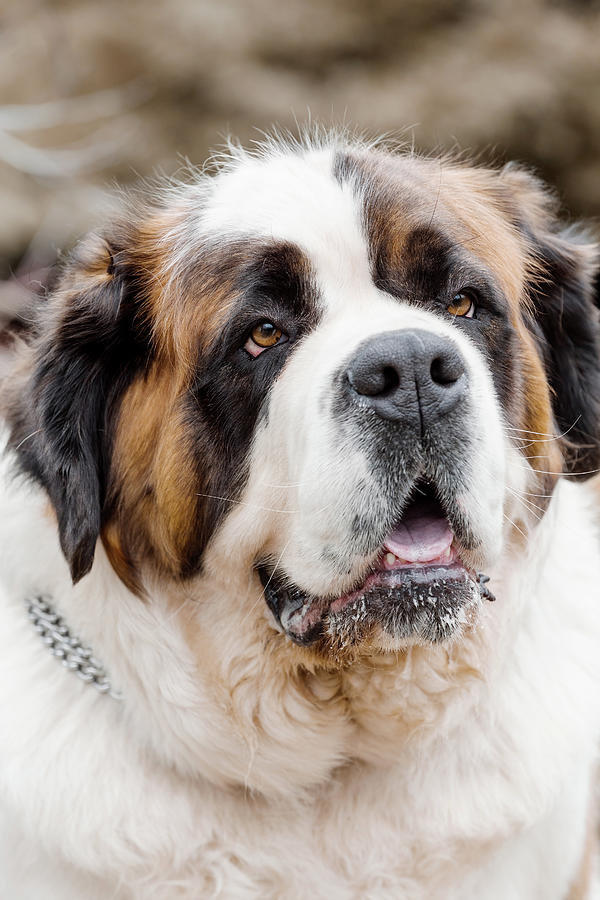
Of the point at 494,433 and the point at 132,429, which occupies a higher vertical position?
the point at 494,433

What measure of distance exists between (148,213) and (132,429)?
0.58 metres

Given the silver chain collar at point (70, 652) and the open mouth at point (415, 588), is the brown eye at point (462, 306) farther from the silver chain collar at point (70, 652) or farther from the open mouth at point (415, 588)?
the silver chain collar at point (70, 652)

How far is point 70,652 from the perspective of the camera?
233 cm

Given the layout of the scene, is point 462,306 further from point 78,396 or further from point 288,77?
point 288,77

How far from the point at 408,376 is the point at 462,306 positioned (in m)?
0.41

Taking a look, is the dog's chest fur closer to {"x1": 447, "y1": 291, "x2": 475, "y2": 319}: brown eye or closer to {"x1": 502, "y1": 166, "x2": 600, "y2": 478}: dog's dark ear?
{"x1": 502, "y1": 166, "x2": 600, "y2": 478}: dog's dark ear

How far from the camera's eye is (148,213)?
2.53 meters

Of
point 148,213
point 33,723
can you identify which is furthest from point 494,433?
point 33,723

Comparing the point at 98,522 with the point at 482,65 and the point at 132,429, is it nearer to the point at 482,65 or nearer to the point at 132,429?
the point at 132,429

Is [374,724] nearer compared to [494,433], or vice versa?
[494,433]

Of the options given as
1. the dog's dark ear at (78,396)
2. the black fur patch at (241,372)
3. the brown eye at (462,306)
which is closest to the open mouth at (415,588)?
the black fur patch at (241,372)

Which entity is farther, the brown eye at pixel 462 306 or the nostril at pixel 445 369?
the brown eye at pixel 462 306

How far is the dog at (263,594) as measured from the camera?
2.13 meters

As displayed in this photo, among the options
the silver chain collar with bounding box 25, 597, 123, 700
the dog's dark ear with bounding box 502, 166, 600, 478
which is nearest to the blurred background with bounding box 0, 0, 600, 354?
the dog's dark ear with bounding box 502, 166, 600, 478
